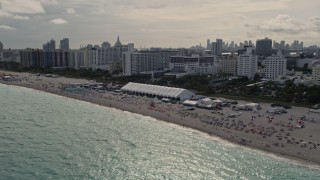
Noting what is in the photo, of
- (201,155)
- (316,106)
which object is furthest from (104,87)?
(201,155)

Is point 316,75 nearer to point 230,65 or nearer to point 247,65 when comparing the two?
point 247,65

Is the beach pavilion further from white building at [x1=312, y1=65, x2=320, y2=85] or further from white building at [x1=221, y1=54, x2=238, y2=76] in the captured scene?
white building at [x1=221, y1=54, x2=238, y2=76]

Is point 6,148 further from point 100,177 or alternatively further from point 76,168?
point 100,177

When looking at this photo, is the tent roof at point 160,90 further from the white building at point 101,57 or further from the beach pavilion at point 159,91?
the white building at point 101,57

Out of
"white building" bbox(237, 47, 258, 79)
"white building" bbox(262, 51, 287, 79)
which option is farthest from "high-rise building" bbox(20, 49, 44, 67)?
"white building" bbox(262, 51, 287, 79)

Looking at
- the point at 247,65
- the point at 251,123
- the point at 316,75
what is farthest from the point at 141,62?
the point at 251,123

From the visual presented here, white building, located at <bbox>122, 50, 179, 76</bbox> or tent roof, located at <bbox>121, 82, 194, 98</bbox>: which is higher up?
white building, located at <bbox>122, 50, 179, 76</bbox>
